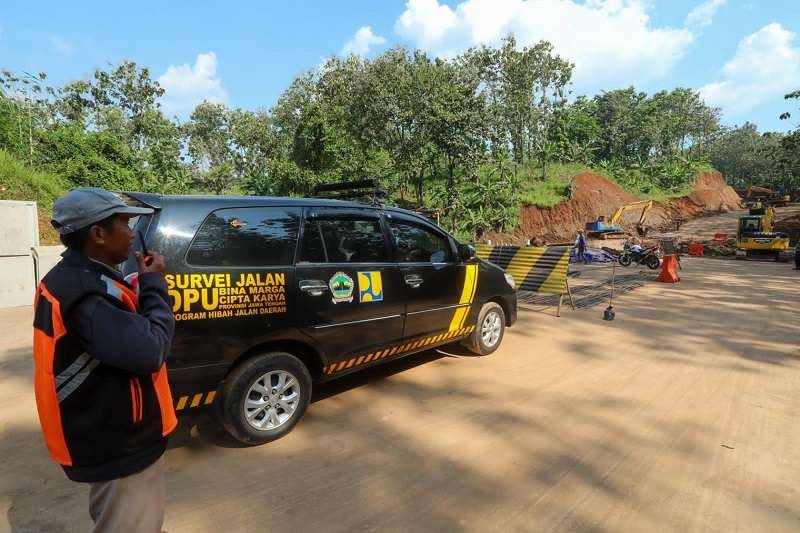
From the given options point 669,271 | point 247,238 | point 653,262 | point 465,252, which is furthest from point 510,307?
point 653,262

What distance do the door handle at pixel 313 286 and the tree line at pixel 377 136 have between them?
17918mm

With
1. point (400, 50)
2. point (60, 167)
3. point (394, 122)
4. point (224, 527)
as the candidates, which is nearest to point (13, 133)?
point (60, 167)

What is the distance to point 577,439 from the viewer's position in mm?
3381

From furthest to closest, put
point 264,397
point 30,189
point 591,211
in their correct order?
1. point 591,211
2. point 30,189
3. point 264,397

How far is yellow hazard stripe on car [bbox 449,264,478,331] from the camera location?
16.0 ft

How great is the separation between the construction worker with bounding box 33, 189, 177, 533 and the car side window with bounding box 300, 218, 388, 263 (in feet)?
6.22

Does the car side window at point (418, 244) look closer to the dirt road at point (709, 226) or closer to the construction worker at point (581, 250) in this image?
the construction worker at point (581, 250)

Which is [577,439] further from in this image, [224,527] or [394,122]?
[394,122]

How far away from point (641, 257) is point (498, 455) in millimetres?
14318

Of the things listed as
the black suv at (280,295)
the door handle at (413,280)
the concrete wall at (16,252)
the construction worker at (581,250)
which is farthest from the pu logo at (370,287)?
the construction worker at (581,250)

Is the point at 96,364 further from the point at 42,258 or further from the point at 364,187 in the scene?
the point at 42,258

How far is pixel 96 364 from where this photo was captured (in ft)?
4.63

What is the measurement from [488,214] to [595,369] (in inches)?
830

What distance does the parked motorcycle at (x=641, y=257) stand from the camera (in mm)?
14695
